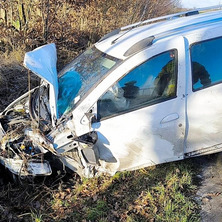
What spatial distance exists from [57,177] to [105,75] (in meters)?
1.62

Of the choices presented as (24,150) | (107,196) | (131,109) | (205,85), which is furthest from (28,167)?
(205,85)

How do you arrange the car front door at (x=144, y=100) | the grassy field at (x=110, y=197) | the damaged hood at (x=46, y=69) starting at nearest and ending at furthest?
1. the damaged hood at (x=46, y=69)
2. the car front door at (x=144, y=100)
3. the grassy field at (x=110, y=197)

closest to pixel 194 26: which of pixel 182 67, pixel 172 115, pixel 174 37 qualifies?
pixel 174 37

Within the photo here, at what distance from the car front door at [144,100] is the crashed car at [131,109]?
1 cm

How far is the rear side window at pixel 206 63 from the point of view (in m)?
3.17

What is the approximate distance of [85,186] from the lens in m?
3.67

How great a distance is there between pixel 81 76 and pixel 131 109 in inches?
31.3

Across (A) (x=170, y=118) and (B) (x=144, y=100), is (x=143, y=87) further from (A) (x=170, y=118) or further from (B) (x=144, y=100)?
(A) (x=170, y=118)

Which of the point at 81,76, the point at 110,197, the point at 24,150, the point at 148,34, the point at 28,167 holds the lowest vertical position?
the point at 110,197

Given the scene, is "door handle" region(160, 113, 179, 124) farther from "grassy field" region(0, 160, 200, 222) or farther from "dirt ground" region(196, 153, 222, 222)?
"dirt ground" region(196, 153, 222, 222)

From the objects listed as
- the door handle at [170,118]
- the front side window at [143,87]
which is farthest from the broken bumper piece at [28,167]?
the door handle at [170,118]

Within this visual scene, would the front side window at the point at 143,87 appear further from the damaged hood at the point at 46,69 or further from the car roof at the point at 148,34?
the damaged hood at the point at 46,69

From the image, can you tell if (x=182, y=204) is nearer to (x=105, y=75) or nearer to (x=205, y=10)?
(x=105, y=75)

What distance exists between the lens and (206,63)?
322 centimetres
